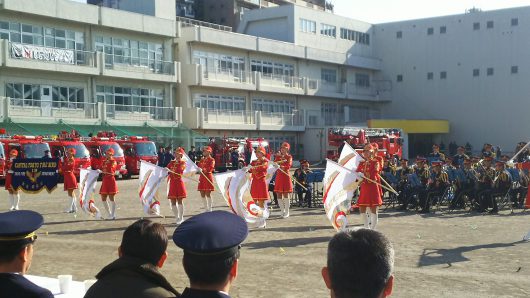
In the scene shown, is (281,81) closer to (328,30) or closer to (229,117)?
(229,117)

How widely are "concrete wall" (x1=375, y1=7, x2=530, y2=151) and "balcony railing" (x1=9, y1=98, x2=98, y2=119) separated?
35065 mm

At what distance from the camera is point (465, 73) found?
2314 inches

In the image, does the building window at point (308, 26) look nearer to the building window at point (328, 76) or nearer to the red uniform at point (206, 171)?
the building window at point (328, 76)

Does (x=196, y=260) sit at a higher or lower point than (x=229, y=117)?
lower

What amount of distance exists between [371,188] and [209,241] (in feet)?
33.3

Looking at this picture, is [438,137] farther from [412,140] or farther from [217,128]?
[217,128]

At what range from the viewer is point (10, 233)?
142 inches

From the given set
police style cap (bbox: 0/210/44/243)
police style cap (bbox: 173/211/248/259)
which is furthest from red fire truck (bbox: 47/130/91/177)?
police style cap (bbox: 173/211/248/259)

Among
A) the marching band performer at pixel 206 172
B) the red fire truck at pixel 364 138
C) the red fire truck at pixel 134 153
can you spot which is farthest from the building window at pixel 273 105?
the marching band performer at pixel 206 172

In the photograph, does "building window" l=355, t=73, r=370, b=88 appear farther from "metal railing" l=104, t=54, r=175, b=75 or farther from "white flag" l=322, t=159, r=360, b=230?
"white flag" l=322, t=159, r=360, b=230

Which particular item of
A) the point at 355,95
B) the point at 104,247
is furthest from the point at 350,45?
the point at 104,247

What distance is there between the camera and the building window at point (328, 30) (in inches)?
2324

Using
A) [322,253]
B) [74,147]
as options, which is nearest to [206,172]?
[322,253]

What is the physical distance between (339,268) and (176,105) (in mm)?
44176
